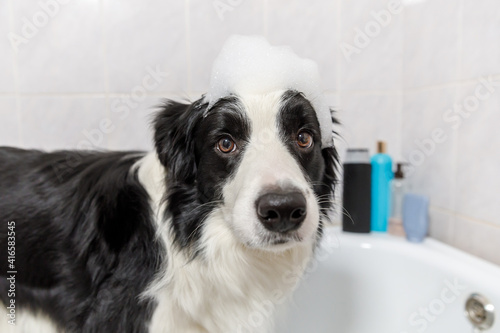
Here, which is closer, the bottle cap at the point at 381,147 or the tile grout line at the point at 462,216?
the tile grout line at the point at 462,216

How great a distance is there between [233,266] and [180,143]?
37 cm

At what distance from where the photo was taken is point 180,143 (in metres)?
1.00

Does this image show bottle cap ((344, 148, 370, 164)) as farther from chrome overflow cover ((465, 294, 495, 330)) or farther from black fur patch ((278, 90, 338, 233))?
chrome overflow cover ((465, 294, 495, 330))

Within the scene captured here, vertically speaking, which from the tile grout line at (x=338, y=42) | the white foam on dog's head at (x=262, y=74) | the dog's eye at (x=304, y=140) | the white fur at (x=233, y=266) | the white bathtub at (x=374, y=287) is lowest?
the white bathtub at (x=374, y=287)

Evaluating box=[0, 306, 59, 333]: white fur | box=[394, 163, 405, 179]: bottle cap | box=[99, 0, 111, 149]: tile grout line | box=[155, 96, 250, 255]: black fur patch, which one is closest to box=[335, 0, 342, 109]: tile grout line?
box=[394, 163, 405, 179]: bottle cap

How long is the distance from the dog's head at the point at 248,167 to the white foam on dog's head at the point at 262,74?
36 mm

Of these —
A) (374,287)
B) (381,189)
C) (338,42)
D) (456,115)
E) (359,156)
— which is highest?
(338,42)

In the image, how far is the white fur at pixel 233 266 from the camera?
0.85 metres

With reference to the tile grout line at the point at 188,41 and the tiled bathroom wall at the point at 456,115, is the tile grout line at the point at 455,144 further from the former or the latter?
the tile grout line at the point at 188,41

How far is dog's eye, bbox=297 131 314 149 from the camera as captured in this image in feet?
3.08

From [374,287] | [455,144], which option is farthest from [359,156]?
[374,287]

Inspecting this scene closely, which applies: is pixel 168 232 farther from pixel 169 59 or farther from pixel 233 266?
pixel 169 59

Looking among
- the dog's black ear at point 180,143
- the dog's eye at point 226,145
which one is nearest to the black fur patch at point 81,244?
the dog's black ear at point 180,143

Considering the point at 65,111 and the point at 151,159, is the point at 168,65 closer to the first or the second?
the point at 65,111
